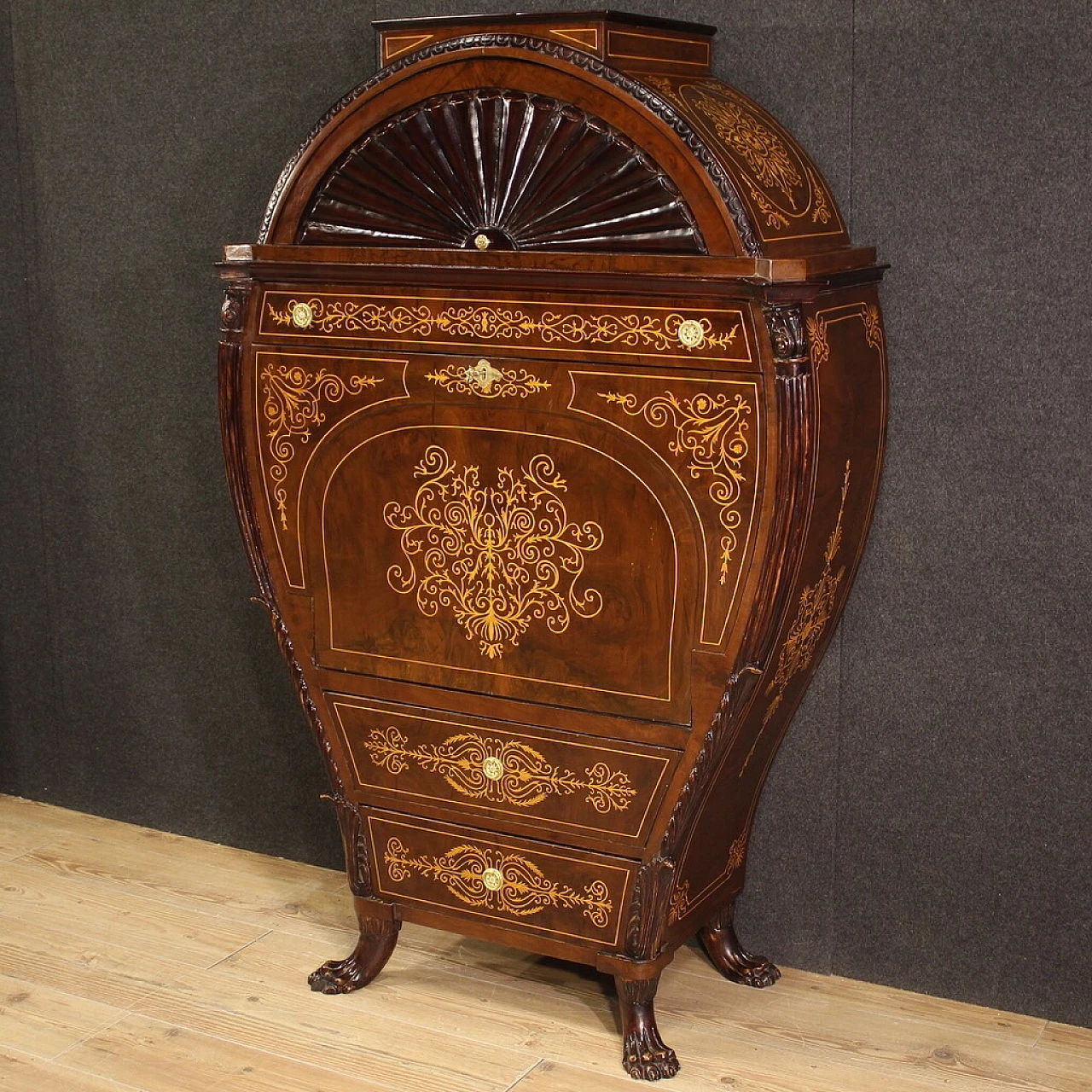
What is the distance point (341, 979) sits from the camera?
2764mm

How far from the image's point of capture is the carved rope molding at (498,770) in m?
2.43

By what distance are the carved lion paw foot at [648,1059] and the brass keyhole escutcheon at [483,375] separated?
3.58 ft

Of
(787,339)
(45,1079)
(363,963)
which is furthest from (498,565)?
(45,1079)

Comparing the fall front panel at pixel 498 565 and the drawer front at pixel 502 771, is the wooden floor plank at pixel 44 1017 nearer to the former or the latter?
the drawer front at pixel 502 771

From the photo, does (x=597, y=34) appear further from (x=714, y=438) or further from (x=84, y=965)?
(x=84, y=965)

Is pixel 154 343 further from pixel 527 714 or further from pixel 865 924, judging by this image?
pixel 865 924

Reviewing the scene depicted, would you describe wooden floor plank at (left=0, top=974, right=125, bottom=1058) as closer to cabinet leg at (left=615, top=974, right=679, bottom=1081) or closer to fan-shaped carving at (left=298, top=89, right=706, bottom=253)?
cabinet leg at (left=615, top=974, right=679, bottom=1081)

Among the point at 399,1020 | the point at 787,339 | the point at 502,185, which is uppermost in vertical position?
the point at 502,185

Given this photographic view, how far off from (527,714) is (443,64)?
3.37ft

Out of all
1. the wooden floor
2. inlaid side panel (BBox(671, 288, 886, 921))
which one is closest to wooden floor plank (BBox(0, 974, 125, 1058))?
the wooden floor

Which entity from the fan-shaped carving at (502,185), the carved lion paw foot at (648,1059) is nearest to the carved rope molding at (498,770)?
the carved lion paw foot at (648,1059)

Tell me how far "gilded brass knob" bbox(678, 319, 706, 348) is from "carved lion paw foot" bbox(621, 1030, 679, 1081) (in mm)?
1137

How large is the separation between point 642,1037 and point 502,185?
4.56 ft

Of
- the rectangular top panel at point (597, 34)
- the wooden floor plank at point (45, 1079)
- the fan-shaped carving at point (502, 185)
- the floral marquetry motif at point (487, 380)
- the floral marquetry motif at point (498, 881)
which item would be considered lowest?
the wooden floor plank at point (45, 1079)
